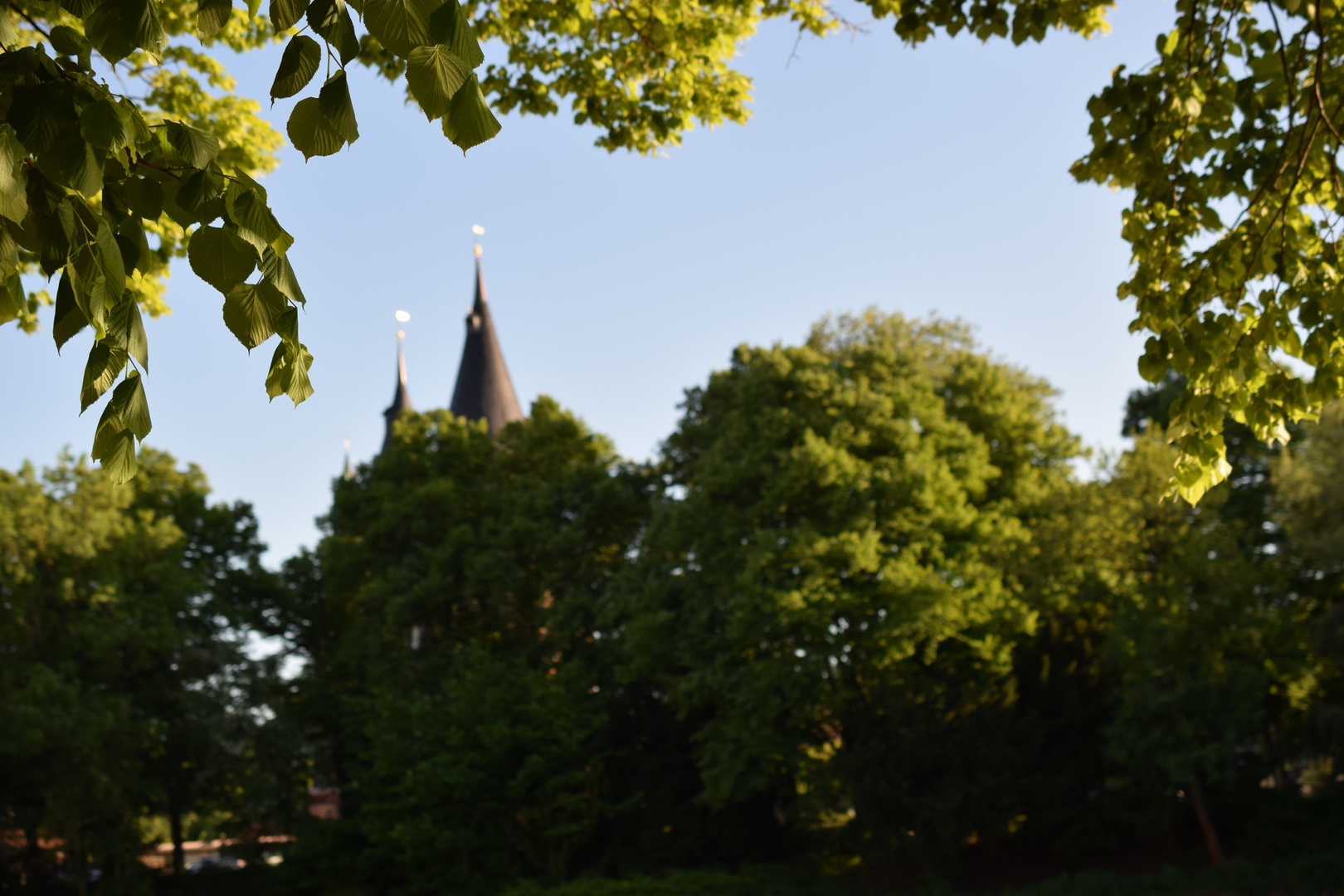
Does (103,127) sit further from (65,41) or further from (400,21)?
(400,21)

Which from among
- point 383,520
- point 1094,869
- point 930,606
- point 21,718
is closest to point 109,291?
point 930,606

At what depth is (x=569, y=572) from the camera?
26469mm

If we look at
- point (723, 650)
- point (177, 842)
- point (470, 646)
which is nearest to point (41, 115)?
point (723, 650)

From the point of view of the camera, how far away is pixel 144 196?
2244mm

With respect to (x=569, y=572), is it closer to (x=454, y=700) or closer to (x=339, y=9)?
(x=454, y=700)

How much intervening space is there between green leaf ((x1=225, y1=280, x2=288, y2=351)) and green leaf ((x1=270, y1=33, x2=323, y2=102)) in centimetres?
37

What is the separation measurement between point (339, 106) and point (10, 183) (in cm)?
56

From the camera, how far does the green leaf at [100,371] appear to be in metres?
2.06

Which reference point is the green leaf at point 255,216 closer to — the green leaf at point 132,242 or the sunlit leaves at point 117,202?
the sunlit leaves at point 117,202

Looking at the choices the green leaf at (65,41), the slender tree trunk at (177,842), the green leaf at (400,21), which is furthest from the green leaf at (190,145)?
the slender tree trunk at (177,842)

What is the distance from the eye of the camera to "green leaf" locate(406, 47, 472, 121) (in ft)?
5.66

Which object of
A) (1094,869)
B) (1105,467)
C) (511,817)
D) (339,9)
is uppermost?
(1105,467)

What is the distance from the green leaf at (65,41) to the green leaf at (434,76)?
101cm

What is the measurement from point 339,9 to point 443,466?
29.4 meters
